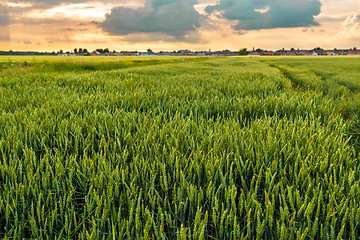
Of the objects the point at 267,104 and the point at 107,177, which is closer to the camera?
the point at 107,177

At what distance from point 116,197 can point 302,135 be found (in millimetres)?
1574

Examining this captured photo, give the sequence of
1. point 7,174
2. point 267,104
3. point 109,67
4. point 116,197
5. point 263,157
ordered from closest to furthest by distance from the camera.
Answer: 1. point 116,197
2. point 7,174
3. point 263,157
4. point 267,104
5. point 109,67

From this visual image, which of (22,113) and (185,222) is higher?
(22,113)

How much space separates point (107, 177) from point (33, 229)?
46 cm

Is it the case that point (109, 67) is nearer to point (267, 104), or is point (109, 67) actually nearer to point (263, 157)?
point (267, 104)

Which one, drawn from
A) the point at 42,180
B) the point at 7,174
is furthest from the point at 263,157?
the point at 7,174

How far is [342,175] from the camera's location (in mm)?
1783

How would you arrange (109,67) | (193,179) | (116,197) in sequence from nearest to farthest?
(116,197) → (193,179) → (109,67)

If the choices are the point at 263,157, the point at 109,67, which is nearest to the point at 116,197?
the point at 263,157

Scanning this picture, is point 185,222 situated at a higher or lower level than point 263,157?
lower

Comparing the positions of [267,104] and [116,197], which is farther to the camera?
[267,104]

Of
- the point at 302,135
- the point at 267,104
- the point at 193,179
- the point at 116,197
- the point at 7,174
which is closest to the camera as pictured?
the point at 116,197

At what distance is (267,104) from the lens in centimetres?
397

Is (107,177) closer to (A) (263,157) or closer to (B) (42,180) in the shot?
(B) (42,180)
